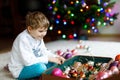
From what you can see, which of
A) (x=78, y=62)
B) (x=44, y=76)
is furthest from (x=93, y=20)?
(x=44, y=76)

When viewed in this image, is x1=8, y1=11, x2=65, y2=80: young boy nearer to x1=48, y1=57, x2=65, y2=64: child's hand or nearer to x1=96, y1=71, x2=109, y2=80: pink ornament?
x1=48, y1=57, x2=65, y2=64: child's hand

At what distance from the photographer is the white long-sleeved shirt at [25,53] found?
5.18 ft

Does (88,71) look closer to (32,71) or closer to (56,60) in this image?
(56,60)

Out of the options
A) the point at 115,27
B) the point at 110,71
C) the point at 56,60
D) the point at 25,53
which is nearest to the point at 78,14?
the point at 115,27

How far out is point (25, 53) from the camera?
1.57 m

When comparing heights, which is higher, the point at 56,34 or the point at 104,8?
the point at 104,8

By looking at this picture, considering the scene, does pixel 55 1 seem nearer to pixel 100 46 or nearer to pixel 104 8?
pixel 104 8

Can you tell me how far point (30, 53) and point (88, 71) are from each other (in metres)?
0.42

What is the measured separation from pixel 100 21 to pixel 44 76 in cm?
171

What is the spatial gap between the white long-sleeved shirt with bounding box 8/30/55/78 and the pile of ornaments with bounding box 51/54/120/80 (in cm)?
20

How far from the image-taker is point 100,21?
292 centimetres

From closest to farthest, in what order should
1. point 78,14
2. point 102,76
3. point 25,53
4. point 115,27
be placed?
A: point 102,76, point 25,53, point 78,14, point 115,27

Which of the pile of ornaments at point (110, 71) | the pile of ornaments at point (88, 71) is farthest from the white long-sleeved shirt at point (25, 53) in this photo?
the pile of ornaments at point (110, 71)

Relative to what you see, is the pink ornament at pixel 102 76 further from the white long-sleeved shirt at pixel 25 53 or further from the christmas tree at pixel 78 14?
the christmas tree at pixel 78 14
